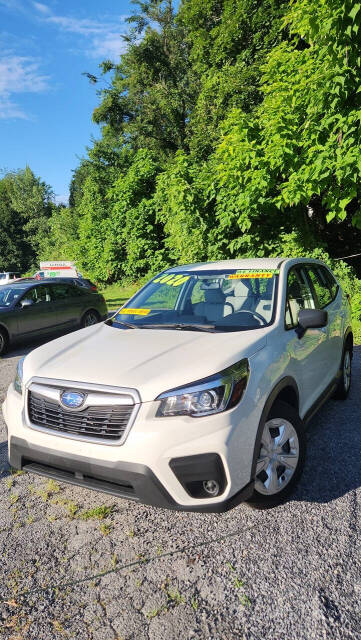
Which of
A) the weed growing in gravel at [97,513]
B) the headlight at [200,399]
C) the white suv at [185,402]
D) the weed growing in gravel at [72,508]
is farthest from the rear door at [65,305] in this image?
the headlight at [200,399]

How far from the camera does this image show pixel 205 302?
11.3 ft

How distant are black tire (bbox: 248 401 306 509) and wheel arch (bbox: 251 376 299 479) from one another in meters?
0.06

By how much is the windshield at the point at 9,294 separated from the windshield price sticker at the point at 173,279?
17.3 feet

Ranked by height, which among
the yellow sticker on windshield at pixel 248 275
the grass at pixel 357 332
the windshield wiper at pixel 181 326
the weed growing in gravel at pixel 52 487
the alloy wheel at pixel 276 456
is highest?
the yellow sticker on windshield at pixel 248 275

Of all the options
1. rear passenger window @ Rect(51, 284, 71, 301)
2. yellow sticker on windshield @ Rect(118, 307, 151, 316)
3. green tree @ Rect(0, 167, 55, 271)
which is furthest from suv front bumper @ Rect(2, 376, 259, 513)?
green tree @ Rect(0, 167, 55, 271)

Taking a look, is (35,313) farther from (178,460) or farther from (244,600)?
(244,600)

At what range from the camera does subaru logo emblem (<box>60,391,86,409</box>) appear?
227 cm

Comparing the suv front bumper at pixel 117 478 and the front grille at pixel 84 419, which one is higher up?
the front grille at pixel 84 419

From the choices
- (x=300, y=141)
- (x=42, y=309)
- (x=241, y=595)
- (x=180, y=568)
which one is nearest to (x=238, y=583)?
(x=241, y=595)

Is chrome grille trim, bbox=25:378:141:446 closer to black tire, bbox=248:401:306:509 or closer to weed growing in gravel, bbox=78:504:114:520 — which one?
weed growing in gravel, bbox=78:504:114:520

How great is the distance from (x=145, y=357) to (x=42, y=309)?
680cm

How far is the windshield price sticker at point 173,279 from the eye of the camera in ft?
12.4

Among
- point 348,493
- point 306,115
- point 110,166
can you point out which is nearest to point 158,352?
point 348,493

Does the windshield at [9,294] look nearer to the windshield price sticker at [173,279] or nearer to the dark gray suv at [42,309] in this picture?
the dark gray suv at [42,309]
